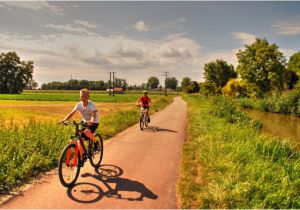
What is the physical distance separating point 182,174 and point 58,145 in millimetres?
4137

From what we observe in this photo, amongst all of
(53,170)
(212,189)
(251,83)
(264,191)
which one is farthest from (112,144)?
(251,83)

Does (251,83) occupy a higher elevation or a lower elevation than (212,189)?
higher

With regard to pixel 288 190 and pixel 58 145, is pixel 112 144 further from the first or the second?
pixel 288 190

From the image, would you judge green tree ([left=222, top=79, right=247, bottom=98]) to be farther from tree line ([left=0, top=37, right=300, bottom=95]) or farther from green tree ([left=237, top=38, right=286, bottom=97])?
green tree ([left=237, top=38, right=286, bottom=97])

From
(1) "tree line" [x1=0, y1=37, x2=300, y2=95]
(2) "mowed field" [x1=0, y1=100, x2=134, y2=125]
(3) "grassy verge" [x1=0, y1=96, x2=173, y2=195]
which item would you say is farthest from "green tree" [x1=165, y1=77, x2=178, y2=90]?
(3) "grassy verge" [x1=0, y1=96, x2=173, y2=195]

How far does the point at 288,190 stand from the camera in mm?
4969

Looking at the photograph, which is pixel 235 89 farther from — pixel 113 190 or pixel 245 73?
pixel 113 190

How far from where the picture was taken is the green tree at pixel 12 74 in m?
85.5

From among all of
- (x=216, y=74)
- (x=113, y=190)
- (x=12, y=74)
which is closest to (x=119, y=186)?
(x=113, y=190)

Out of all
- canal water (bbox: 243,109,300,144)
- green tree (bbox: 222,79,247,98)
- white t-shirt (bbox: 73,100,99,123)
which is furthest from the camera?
green tree (bbox: 222,79,247,98)

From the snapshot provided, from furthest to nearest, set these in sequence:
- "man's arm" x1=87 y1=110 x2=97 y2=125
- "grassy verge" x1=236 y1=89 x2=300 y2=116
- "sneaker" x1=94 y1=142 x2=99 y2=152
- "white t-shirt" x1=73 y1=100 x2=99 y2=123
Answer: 1. "grassy verge" x1=236 y1=89 x2=300 y2=116
2. "sneaker" x1=94 y1=142 x2=99 y2=152
3. "white t-shirt" x1=73 y1=100 x2=99 y2=123
4. "man's arm" x1=87 y1=110 x2=97 y2=125

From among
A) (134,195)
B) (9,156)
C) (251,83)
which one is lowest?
(134,195)

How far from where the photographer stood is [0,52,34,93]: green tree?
3366 inches

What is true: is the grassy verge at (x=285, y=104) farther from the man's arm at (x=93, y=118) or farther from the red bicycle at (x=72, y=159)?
the red bicycle at (x=72, y=159)
